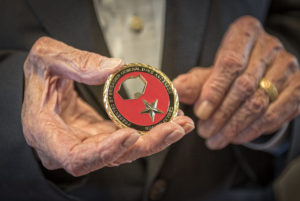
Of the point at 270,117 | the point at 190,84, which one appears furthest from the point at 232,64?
the point at 270,117

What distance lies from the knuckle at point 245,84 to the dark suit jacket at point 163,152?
172mm

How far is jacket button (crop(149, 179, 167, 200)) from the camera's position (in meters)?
1.12

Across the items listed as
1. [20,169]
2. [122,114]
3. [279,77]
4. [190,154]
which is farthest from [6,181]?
[279,77]

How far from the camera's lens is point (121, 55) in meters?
0.93

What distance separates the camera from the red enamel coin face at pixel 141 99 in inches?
28.7

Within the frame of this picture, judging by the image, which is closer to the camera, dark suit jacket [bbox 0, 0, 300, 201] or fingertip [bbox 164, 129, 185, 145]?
fingertip [bbox 164, 129, 185, 145]

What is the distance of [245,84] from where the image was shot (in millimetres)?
958

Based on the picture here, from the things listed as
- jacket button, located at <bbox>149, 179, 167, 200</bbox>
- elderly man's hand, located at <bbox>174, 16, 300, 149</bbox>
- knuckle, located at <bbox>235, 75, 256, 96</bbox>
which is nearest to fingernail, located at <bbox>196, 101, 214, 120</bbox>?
elderly man's hand, located at <bbox>174, 16, 300, 149</bbox>

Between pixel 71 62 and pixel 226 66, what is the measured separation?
54cm

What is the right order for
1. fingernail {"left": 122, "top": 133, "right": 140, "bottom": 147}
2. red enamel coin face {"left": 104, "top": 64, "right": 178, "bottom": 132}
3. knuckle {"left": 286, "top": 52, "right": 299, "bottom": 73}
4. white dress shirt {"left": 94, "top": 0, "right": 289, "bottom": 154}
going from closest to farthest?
fingernail {"left": 122, "top": 133, "right": 140, "bottom": 147}
red enamel coin face {"left": 104, "top": 64, "right": 178, "bottom": 132}
white dress shirt {"left": 94, "top": 0, "right": 289, "bottom": 154}
knuckle {"left": 286, "top": 52, "right": 299, "bottom": 73}

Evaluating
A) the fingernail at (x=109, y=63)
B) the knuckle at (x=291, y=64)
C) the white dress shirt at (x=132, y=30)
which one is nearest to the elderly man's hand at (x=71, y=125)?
the fingernail at (x=109, y=63)

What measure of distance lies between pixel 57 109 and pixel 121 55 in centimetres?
29

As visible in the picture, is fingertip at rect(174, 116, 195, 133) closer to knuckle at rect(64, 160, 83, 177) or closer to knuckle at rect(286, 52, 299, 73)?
knuckle at rect(64, 160, 83, 177)

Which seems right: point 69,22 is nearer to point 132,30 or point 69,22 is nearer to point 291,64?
point 132,30
